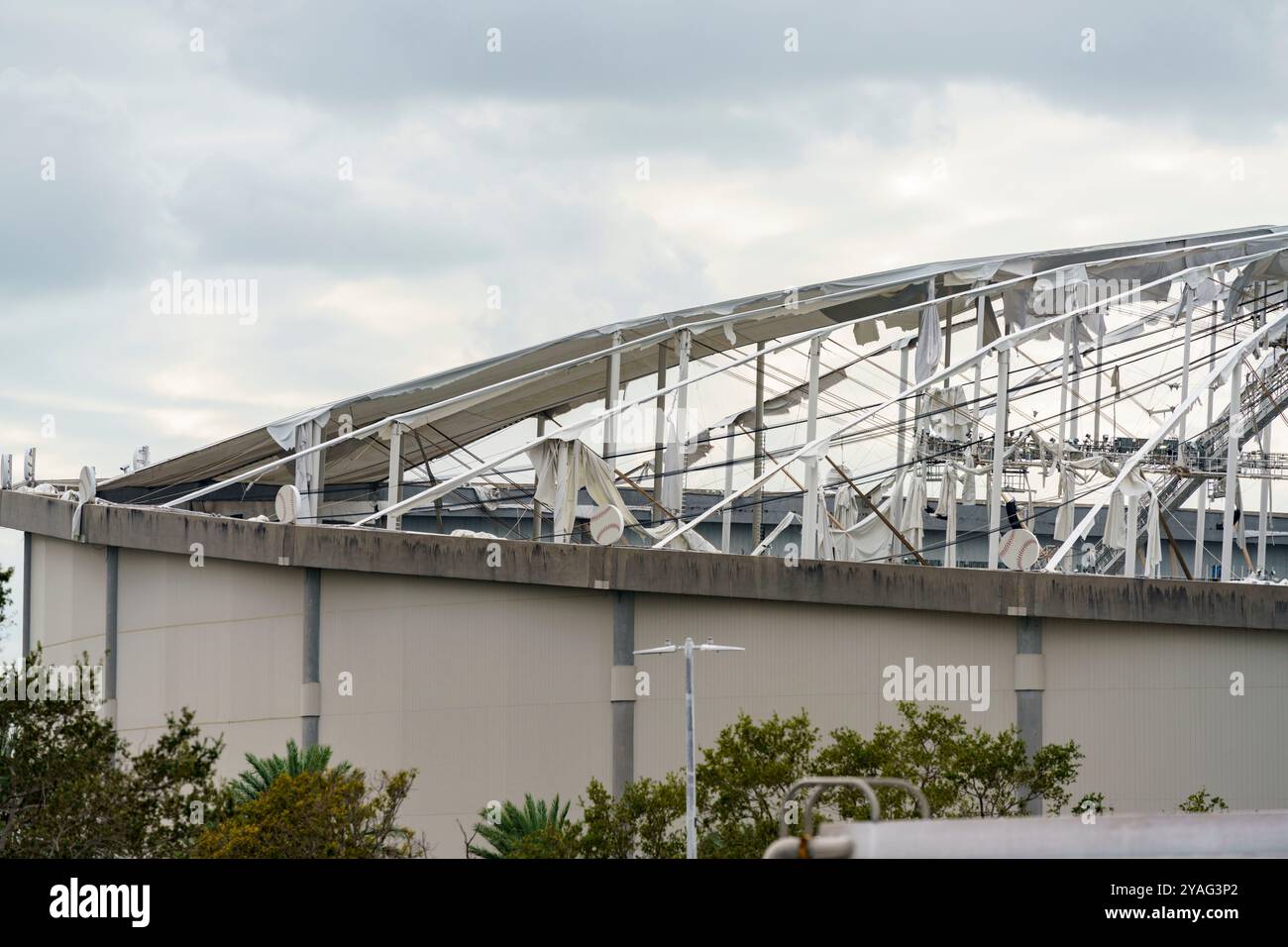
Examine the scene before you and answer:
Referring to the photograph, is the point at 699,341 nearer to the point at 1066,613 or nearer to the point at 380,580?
the point at 380,580

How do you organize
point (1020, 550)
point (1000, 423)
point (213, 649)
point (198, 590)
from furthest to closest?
point (198, 590) → point (213, 649) → point (1000, 423) → point (1020, 550)

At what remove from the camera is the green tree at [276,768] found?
1448 inches

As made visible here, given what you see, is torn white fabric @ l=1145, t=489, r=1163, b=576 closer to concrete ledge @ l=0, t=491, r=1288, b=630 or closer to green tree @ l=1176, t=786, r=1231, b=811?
concrete ledge @ l=0, t=491, r=1288, b=630

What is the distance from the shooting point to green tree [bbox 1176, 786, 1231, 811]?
32844 mm

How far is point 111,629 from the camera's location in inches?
1817

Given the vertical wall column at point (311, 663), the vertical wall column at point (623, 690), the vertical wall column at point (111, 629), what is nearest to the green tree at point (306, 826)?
the vertical wall column at point (623, 690)

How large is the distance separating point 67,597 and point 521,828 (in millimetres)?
20104

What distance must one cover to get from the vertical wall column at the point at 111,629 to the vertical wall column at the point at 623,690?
15808mm

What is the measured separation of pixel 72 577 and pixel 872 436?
887 inches

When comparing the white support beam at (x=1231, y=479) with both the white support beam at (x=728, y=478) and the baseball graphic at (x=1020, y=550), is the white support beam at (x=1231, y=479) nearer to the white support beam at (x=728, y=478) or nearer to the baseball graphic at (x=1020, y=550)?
the baseball graphic at (x=1020, y=550)

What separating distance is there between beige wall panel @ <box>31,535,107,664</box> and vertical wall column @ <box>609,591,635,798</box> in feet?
54.8

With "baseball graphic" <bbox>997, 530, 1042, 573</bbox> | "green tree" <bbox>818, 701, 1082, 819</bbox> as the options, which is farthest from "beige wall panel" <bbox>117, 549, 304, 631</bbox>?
"baseball graphic" <bbox>997, 530, 1042, 573</bbox>

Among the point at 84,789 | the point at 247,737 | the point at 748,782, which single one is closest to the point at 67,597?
the point at 247,737
